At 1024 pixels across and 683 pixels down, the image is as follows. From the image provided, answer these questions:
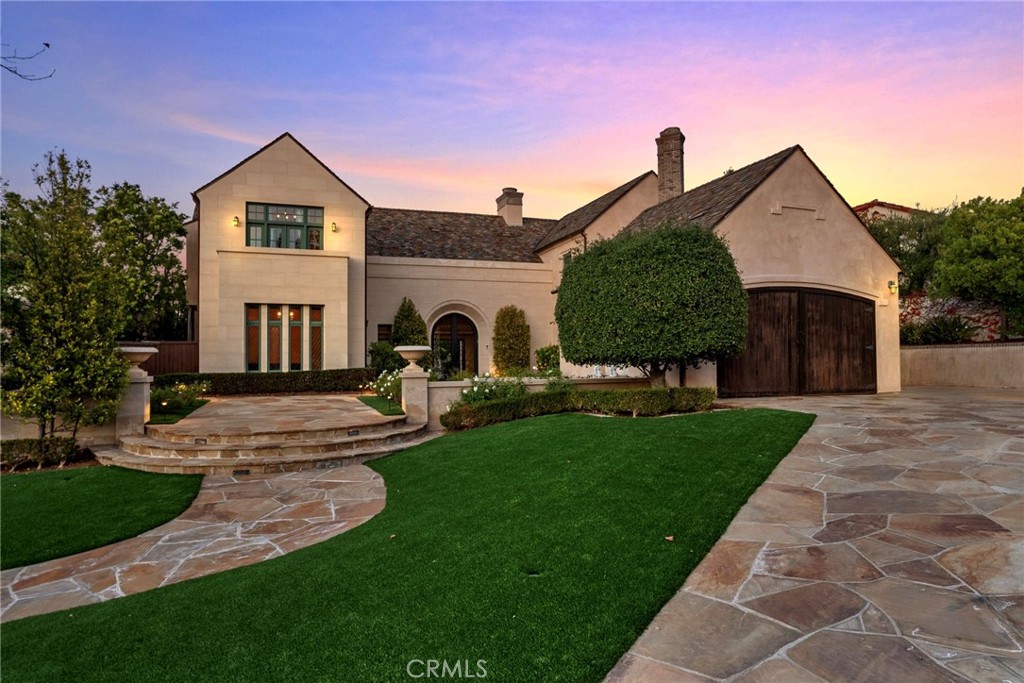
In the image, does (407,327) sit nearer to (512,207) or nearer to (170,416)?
(512,207)

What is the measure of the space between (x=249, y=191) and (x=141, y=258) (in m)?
5.28

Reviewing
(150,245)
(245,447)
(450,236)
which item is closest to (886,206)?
(450,236)

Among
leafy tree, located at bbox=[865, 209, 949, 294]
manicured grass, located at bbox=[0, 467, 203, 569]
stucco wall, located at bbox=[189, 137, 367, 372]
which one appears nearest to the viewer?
manicured grass, located at bbox=[0, 467, 203, 569]

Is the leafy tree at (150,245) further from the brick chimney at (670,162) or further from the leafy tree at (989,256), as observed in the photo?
the leafy tree at (989,256)

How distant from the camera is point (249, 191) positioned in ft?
60.2

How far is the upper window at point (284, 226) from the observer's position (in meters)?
18.6

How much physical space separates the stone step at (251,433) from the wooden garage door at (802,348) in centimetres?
900

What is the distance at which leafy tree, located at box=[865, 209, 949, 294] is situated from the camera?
86.9 ft

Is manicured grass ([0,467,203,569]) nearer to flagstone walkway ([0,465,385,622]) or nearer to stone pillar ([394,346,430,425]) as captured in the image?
flagstone walkway ([0,465,385,622])

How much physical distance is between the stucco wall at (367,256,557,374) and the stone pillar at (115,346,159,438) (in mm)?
11971

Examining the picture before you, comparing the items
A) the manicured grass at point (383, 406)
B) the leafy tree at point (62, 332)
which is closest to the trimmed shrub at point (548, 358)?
the manicured grass at point (383, 406)

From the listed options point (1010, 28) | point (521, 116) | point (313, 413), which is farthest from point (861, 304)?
point (313, 413)

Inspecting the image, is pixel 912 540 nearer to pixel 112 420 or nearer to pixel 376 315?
pixel 112 420

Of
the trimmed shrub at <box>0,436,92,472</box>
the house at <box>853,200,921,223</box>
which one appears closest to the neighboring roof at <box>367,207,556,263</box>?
the trimmed shrub at <box>0,436,92,472</box>
